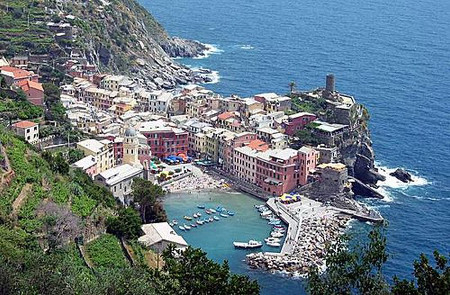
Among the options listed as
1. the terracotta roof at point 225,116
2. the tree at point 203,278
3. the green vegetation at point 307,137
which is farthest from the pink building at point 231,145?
the tree at point 203,278

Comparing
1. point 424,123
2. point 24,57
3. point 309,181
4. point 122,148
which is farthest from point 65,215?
point 424,123

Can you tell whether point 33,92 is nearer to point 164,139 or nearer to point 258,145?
point 164,139

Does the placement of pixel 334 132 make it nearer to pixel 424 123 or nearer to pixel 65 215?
pixel 424 123

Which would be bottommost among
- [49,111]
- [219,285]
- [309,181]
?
[309,181]

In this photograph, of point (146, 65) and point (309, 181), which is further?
point (146, 65)

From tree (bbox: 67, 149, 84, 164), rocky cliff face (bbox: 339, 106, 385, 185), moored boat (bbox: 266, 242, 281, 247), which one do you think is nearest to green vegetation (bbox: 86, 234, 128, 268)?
moored boat (bbox: 266, 242, 281, 247)

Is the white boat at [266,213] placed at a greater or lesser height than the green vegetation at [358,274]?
lesser

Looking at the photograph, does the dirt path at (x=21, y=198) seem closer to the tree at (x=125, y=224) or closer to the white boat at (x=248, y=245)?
the tree at (x=125, y=224)
